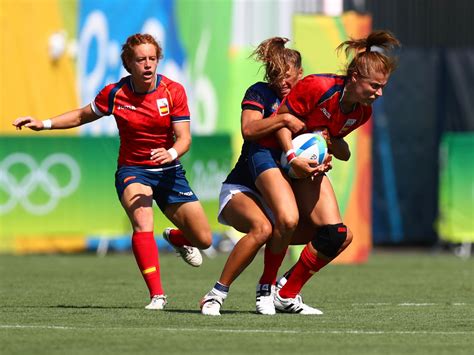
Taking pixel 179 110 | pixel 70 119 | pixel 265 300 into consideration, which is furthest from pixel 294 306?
pixel 70 119

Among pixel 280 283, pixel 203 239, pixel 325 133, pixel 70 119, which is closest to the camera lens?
pixel 325 133

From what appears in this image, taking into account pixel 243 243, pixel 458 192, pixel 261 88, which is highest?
pixel 261 88

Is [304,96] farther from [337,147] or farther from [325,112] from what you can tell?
[337,147]

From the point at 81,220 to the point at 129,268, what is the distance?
2509 mm

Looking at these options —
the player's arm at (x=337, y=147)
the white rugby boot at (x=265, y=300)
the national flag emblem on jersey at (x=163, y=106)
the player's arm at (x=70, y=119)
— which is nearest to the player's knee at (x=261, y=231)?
the white rugby boot at (x=265, y=300)

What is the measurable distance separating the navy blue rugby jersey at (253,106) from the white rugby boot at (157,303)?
103cm

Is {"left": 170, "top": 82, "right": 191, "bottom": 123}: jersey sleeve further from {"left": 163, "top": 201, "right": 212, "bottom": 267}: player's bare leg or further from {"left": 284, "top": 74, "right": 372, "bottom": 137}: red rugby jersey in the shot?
{"left": 284, "top": 74, "right": 372, "bottom": 137}: red rugby jersey

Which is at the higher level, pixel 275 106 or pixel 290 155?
pixel 275 106

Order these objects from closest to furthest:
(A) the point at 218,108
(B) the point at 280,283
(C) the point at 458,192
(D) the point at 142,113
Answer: (B) the point at 280,283 → (D) the point at 142,113 → (C) the point at 458,192 → (A) the point at 218,108

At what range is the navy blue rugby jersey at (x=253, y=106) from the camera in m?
9.19

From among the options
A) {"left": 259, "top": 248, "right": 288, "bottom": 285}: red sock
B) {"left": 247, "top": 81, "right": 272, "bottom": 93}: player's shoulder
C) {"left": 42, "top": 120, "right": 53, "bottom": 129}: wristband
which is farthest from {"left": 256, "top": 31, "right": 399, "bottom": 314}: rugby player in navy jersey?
{"left": 42, "top": 120, "right": 53, "bottom": 129}: wristband

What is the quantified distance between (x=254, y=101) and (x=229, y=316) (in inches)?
60.2

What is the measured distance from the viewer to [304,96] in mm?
8930

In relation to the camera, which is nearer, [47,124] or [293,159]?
[293,159]
